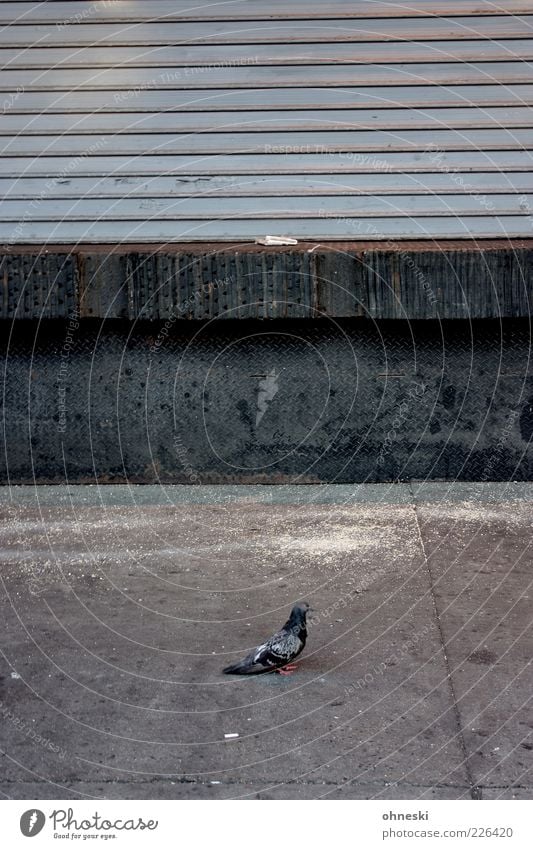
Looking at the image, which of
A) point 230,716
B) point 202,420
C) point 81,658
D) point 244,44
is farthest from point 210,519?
point 244,44

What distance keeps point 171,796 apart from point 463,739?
78 cm

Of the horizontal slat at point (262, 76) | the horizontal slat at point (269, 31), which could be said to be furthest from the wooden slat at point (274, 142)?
the horizontal slat at point (269, 31)

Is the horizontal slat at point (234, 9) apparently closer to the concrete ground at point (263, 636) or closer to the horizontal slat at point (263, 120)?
the horizontal slat at point (263, 120)

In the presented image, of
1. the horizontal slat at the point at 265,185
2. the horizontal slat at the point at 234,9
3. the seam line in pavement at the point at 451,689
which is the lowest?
the seam line in pavement at the point at 451,689

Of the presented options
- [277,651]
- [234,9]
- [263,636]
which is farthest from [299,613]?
[234,9]

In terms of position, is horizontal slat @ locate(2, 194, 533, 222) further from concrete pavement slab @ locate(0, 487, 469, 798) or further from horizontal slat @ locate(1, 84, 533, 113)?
concrete pavement slab @ locate(0, 487, 469, 798)

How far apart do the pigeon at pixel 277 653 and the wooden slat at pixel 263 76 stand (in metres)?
3.36

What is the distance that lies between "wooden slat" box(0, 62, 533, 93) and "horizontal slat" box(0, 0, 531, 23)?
0.87 feet

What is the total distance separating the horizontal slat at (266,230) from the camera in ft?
18.2

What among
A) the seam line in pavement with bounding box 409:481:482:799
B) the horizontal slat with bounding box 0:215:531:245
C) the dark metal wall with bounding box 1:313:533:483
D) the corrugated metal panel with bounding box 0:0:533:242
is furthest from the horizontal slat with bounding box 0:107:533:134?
the seam line in pavement with bounding box 409:481:482:799

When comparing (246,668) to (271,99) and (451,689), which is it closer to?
(451,689)

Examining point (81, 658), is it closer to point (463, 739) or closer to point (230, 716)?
point (230, 716)

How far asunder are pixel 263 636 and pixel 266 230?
8.80 ft

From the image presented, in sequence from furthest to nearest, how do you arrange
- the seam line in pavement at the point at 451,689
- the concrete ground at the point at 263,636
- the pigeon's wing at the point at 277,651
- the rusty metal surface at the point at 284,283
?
the rusty metal surface at the point at 284,283
the pigeon's wing at the point at 277,651
the concrete ground at the point at 263,636
the seam line in pavement at the point at 451,689
